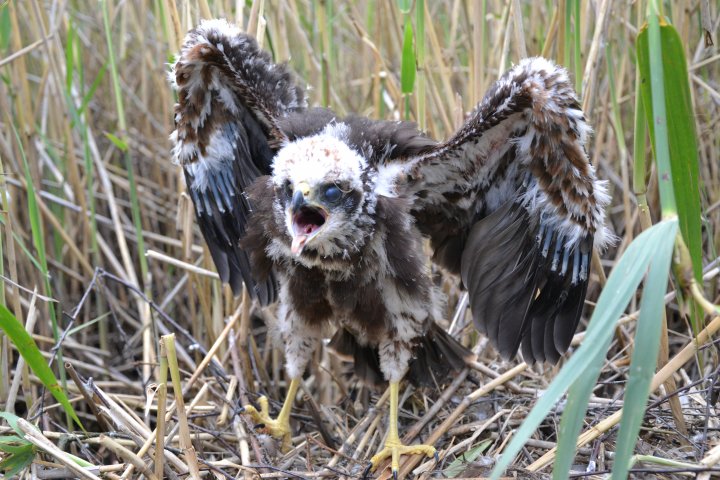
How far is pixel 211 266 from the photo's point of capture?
3152 mm

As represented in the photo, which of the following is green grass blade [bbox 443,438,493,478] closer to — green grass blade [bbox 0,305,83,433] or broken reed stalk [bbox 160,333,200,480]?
broken reed stalk [bbox 160,333,200,480]

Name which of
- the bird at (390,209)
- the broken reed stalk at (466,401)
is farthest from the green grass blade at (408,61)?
the broken reed stalk at (466,401)

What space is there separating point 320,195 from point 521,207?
2.21 feet

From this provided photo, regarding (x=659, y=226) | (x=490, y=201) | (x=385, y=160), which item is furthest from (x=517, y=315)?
(x=659, y=226)

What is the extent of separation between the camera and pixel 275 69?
264 centimetres

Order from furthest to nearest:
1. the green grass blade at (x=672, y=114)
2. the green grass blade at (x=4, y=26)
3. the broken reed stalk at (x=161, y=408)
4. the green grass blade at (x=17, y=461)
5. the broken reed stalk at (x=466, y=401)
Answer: the green grass blade at (x=4, y=26)
the broken reed stalk at (x=466, y=401)
the green grass blade at (x=17, y=461)
the broken reed stalk at (x=161, y=408)
the green grass blade at (x=672, y=114)

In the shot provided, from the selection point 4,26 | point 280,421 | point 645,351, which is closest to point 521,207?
point 645,351

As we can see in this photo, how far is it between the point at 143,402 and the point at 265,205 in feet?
3.48

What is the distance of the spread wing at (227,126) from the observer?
97.8 inches

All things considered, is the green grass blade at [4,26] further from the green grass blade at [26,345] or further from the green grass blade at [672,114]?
the green grass blade at [672,114]

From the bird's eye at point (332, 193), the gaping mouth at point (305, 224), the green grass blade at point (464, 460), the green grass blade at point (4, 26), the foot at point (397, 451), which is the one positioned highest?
the green grass blade at point (4, 26)

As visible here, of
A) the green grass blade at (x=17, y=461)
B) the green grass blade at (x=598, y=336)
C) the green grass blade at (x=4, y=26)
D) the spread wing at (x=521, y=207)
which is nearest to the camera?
the green grass blade at (x=598, y=336)

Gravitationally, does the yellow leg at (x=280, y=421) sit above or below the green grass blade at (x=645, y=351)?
below

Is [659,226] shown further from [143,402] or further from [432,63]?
[432,63]
